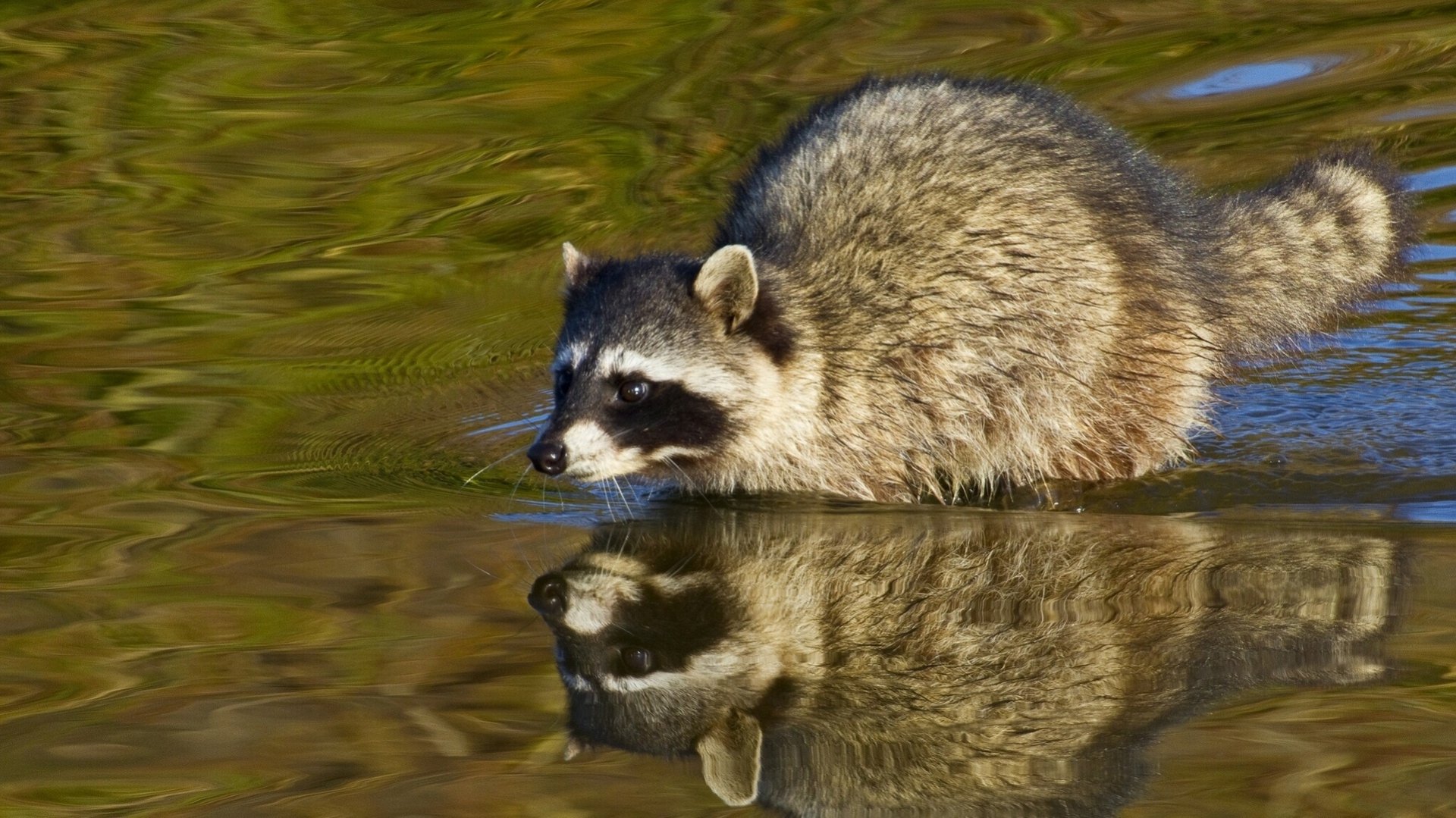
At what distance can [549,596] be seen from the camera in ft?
18.2

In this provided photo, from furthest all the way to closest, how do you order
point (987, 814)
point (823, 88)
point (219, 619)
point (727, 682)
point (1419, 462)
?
point (823, 88) → point (1419, 462) → point (219, 619) → point (727, 682) → point (987, 814)

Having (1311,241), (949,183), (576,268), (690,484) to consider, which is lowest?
(690,484)

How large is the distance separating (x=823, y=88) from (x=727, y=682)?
7692mm

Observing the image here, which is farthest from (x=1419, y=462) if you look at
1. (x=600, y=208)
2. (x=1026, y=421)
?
(x=600, y=208)

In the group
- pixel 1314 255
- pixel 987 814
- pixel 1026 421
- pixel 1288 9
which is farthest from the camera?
pixel 1288 9

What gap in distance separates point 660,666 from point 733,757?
1.99ft

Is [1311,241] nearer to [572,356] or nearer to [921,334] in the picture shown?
[921,334]

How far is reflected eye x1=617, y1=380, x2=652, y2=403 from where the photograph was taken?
6.73m

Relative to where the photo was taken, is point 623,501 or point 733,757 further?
point 623,501

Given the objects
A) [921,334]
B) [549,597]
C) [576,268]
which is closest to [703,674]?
[549,597]

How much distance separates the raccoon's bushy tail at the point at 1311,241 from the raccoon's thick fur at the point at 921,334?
1.75 ft

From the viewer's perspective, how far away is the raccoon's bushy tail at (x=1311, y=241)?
796cm

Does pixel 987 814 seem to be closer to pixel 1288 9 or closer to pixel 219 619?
pixel 219 619

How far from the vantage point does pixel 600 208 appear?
1070 cm
